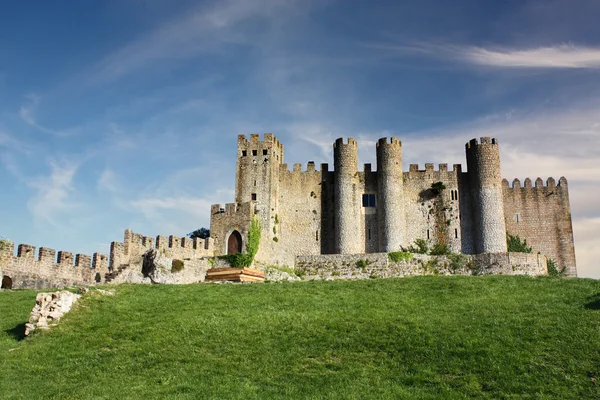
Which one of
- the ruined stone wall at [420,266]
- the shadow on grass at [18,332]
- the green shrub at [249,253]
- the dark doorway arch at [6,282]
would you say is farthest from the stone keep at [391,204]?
the shadow on grass at [18,332]

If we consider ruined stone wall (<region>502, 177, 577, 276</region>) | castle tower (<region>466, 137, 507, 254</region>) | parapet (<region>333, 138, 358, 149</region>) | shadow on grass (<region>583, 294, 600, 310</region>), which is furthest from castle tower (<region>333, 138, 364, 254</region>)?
shadow on grass (<region>583, 294, 600, 310</region>)

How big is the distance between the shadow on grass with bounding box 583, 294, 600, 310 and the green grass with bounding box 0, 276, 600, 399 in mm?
61

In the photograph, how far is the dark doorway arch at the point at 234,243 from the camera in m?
45.2

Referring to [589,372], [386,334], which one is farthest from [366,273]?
[589,372]

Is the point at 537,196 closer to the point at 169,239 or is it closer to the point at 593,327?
the point at 169,239

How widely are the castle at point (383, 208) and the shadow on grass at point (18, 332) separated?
Answer: 936 inches

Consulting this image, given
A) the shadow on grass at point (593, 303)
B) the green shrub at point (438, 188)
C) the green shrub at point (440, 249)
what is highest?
the green shrub at point (438, 188)

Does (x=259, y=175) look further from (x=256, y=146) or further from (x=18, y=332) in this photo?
(x=18, y=332)

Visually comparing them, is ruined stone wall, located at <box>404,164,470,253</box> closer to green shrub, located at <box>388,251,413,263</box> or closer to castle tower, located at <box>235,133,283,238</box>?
green shrub, located at <box>388,251,413,263</box>

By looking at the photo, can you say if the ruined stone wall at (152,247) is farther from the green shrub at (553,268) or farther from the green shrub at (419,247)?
the green shrub at (553,268)

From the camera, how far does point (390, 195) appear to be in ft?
163

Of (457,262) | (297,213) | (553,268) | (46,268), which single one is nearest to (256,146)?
(297,213)

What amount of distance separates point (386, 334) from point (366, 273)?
23.4 metres

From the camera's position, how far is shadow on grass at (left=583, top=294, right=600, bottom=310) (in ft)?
70.0
